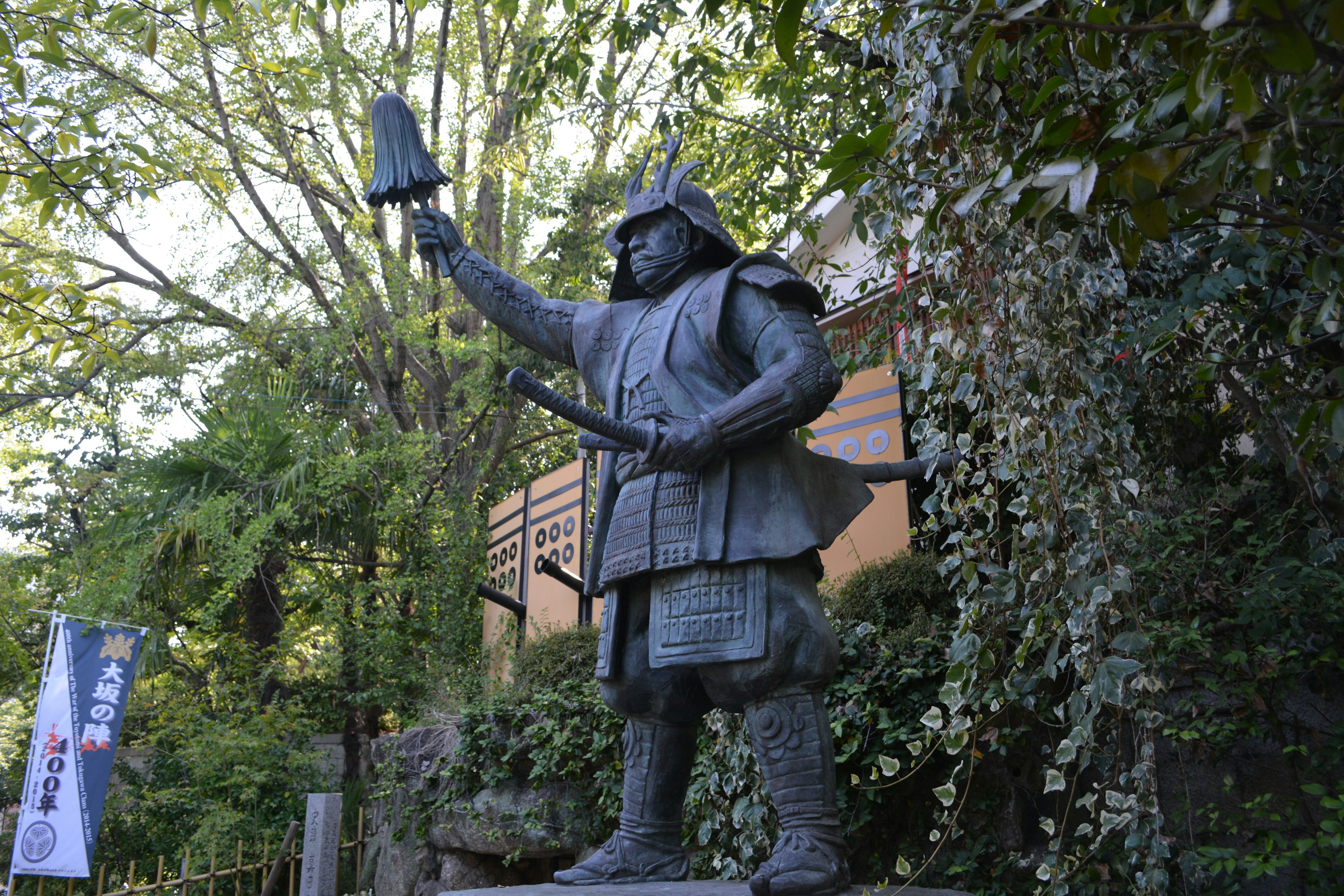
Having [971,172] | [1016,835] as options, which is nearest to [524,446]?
[1016,835]

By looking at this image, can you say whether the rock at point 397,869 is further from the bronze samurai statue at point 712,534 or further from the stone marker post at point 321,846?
the bronze samurai statue at point 712,534

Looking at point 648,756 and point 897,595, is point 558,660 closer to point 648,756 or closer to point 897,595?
point 897,595

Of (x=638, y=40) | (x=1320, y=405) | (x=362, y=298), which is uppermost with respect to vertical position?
(x=362, y=298)

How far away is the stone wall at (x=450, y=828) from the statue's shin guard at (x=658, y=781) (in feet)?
7.18

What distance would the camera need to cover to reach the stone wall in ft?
14.6

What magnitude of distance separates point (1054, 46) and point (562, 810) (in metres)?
3.74

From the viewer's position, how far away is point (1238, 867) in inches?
112

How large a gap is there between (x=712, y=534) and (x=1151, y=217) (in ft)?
3.65

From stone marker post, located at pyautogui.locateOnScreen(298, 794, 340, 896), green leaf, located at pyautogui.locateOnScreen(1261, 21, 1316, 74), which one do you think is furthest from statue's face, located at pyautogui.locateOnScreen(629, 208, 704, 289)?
stone marker post, located at pyautogui.locateOnScreen(298, 794, 340, 896)

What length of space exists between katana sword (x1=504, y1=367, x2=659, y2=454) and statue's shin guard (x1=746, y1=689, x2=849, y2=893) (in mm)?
605

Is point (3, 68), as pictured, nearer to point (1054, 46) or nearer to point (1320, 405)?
point (1054, 46)

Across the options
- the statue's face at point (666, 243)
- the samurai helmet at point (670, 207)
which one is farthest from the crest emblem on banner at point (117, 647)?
the statue's face at point (666, 243)

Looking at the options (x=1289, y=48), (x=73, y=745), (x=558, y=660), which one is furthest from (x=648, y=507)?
(x=73, y=745)

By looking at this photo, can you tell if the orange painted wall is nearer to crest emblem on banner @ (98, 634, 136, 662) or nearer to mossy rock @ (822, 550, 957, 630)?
mossy rock @ (822, 550, 957, 630)
